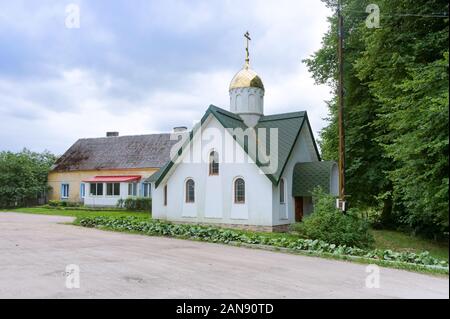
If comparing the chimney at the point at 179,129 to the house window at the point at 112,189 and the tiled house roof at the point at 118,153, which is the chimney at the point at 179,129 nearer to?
the tiled house roof at the point at 118,153

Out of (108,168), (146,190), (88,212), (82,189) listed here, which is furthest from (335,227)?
(82,189)

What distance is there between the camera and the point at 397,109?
15.8 metres

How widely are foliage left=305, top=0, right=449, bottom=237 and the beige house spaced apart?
17930 mm

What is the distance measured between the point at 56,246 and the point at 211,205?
8.71m

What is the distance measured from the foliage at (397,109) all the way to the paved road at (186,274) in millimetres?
4817

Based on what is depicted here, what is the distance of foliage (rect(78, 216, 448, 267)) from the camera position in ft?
34.8

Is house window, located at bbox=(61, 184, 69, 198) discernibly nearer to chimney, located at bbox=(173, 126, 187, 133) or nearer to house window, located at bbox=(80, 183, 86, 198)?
house window, located at bbox=(80, 183, 86, 198)

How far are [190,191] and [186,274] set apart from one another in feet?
41.7

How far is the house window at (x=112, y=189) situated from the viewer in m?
36.0

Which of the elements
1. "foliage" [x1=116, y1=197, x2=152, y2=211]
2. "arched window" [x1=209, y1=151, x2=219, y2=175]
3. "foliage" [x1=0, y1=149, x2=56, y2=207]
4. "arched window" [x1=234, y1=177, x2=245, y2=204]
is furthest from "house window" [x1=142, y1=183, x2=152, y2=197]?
"arched window" [x1=234, y1=177, x2=245, y2=204]

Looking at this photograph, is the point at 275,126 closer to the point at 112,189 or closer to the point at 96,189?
the point at 112,189
